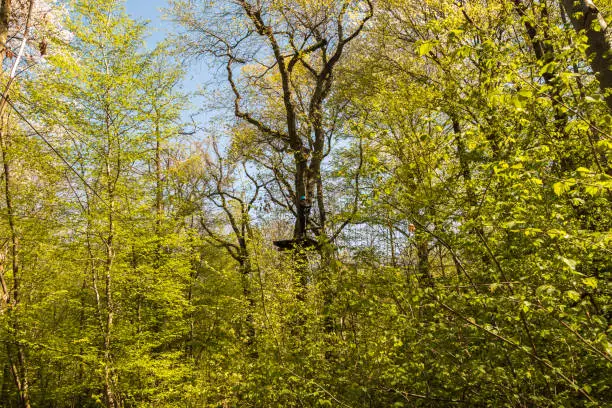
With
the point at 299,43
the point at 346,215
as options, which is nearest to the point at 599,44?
the point at 346,215

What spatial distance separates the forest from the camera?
321 cm

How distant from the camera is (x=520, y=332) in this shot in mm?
3725

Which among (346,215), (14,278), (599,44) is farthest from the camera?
(14,278)

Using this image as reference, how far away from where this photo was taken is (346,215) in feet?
13.4

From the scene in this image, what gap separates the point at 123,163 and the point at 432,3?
8.21 m

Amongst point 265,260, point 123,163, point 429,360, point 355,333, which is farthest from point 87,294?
point 429,360

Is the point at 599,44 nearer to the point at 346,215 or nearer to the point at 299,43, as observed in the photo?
the point at 346,215

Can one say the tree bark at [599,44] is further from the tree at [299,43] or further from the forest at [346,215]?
the tree at [299,43]

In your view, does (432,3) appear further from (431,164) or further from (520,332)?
(520,332)

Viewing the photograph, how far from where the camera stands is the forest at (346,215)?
3211mm

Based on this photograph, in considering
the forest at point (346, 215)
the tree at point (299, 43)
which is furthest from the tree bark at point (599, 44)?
the tree at point (299, 43)

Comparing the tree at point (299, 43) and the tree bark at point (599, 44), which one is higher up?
the tree at point (299, 43)

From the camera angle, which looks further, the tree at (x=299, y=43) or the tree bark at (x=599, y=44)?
the tree at (x=299, y=43)

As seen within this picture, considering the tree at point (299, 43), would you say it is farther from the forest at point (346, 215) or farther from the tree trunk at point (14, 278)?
the tree trunk at point (14, 278)
